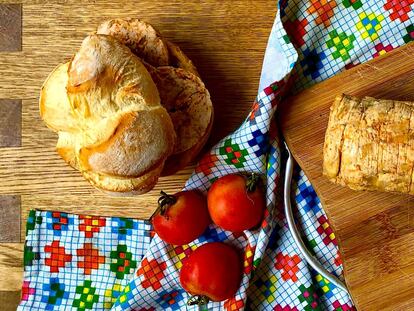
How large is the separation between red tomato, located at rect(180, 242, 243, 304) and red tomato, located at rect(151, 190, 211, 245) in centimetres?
6

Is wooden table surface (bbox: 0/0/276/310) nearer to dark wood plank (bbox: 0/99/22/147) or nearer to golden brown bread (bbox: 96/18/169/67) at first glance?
dark wood plank (bbox: 0/99/22/147)

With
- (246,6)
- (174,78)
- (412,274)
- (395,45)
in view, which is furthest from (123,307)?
(395,45)

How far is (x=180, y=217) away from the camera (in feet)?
5.23

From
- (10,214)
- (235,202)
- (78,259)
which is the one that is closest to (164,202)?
(235,202)

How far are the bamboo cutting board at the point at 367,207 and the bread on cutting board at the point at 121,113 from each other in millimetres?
258

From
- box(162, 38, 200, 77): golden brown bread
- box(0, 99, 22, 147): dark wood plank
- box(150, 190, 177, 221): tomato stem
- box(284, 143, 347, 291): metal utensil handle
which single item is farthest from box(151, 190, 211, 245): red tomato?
box(0, 99, 22, 147): dark wood plank

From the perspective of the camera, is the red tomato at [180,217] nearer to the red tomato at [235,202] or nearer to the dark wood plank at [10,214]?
the red tomato at [235,202]

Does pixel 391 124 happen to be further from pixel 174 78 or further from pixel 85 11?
pixel 85 11

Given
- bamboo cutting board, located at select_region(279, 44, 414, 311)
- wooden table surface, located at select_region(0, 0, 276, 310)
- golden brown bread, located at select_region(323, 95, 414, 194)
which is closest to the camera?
golden brown bread, located at select_region(323, 95, 414, 194)

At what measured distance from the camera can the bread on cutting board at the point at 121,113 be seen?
143 cm

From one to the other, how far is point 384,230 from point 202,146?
486 mm

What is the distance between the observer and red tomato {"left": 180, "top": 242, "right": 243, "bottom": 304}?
5.21 feet

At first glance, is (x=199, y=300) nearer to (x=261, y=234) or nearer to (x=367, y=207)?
(x=261, y=234)

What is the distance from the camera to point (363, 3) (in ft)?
5.38
